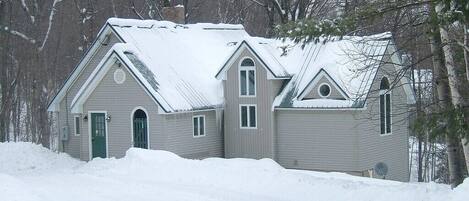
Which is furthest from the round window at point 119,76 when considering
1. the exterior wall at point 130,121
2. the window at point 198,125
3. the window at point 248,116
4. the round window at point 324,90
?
the round window at point 324,90

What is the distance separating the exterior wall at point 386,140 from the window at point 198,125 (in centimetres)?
616

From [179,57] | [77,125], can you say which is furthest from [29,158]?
[179,57]

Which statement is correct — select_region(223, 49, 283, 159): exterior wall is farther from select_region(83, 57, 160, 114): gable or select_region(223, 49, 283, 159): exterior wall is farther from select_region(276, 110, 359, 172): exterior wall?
select_region(83, 57, 160, 114): gable

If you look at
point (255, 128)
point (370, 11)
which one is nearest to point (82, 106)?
point (255, 128)

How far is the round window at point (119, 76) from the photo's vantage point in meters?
27.3

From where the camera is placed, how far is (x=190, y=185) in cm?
1747

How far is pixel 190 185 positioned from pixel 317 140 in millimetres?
9883

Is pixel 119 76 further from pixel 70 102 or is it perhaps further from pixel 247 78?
pixel 247 78

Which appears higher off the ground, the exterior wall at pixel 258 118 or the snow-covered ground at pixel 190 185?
the exterior wall at pixel 258 118

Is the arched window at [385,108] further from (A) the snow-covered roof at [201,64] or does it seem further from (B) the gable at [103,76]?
(B) the gable at [103,76]

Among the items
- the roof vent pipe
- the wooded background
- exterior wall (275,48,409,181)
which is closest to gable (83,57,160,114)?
exterior wall (275,48,409,181)

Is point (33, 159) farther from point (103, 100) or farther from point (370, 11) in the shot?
point (370, 11)

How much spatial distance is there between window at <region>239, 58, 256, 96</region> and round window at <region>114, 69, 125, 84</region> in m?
4.53

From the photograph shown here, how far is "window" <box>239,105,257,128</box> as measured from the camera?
91.2ft
